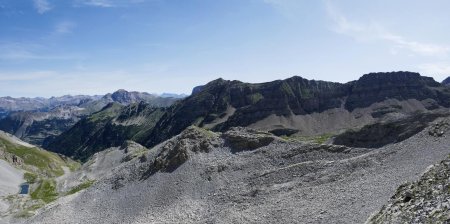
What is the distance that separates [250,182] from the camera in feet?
217

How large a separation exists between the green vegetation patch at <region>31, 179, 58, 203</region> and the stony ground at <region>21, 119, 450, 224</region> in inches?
2246


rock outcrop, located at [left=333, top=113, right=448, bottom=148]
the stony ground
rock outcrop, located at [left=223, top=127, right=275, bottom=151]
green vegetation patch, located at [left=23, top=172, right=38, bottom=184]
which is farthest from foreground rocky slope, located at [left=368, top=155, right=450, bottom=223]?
green vegetation patch, located at [left=23, top=172, right=38, bottom=184]

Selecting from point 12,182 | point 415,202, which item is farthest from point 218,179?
point 12,182

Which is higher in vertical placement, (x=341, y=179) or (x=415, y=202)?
(x=415, y=202)

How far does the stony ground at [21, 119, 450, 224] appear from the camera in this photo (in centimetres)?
5372

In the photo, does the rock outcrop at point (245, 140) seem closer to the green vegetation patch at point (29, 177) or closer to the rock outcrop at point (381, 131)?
the rock outcrop at point (381, 131)

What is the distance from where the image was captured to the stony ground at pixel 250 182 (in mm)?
53719

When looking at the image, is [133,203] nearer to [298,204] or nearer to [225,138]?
[225,138]

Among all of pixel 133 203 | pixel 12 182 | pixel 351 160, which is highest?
pixel 351 160

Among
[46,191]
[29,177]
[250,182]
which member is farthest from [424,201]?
[29,177]

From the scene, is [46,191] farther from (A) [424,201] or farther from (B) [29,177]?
(A) [424,201]

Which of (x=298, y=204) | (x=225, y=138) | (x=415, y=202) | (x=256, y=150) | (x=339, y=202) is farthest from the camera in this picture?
(x=225, y=138)

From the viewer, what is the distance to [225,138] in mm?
80000

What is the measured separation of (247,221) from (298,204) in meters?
6.73
